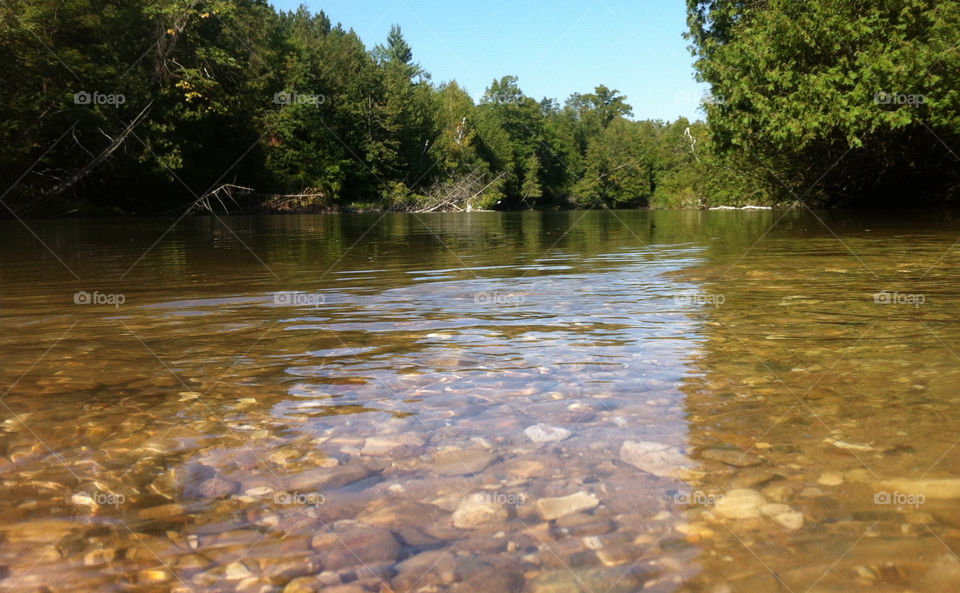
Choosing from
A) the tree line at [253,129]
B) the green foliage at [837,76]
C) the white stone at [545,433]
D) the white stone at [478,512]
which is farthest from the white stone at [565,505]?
the tree line at [253,129]

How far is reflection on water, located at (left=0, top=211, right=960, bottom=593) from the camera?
6.16ft

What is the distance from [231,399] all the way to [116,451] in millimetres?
729

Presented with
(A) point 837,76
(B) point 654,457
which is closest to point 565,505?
(B) point 654,457

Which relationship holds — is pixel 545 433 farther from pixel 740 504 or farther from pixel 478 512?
pixel 740 504

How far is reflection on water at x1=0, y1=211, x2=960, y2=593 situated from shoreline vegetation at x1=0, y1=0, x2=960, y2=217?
16.1 meters

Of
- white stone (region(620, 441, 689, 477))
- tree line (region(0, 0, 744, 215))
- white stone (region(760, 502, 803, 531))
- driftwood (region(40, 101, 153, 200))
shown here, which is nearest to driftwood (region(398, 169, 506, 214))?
tree line (region(0, 0, 744, 215))

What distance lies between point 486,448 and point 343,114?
63579 mm

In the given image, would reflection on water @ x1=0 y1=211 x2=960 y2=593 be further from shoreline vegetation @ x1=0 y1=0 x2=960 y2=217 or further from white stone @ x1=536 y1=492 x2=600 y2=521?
shoreline vegetation @ x1=0 y1=0 x2=960 y2=217

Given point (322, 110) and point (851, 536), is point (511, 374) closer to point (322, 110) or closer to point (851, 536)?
point (851, 536)

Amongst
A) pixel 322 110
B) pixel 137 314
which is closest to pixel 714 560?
pixel 137 314

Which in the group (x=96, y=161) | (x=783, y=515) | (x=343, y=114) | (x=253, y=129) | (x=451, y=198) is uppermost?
(x=343, y=114)

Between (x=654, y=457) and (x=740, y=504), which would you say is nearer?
(x=740, y=504)

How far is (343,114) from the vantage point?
62594 mm

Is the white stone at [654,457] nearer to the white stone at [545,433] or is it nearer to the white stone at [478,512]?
the white stone at [545,433]
